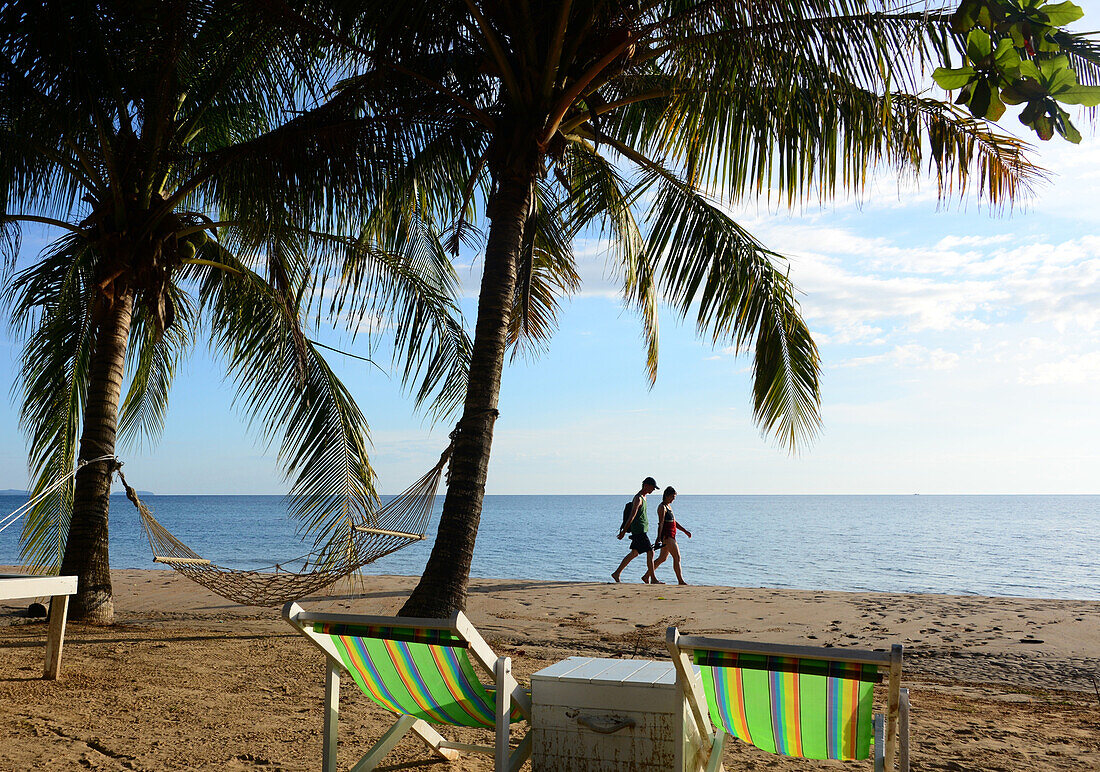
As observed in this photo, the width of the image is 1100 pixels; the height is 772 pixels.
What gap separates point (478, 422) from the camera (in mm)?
5027

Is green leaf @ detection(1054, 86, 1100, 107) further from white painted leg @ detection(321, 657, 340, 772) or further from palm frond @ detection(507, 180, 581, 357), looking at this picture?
palm frond @ detection(507, 180, 581, 357)

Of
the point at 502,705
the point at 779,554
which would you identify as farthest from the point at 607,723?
the point at 779,554

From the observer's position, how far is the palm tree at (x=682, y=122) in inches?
183

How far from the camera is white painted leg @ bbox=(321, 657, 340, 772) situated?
2623 mm

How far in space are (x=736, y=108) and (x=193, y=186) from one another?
371 centimetres

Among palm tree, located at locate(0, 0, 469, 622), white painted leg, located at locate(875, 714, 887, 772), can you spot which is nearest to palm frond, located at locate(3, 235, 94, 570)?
palm tree, located at locate(0, 0, 469, 622)

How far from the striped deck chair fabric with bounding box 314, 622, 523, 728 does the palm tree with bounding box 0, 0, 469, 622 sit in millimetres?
3617

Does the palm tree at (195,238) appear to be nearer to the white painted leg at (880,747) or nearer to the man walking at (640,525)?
the man walking at (640,525)

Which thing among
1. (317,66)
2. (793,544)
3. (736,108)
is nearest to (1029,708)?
(736,108)

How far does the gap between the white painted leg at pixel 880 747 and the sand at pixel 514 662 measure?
1126 mm

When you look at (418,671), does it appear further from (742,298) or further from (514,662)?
(742,298)

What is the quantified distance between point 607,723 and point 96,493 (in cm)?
495

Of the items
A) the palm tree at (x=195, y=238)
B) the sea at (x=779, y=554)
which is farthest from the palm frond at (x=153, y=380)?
the sea at (x=779, y=554)

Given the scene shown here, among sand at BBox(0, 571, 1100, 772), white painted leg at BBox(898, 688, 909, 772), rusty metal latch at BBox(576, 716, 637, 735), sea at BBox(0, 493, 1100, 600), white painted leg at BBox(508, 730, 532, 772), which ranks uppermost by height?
white painted leg at BBox(898, 688, 909, 772)
